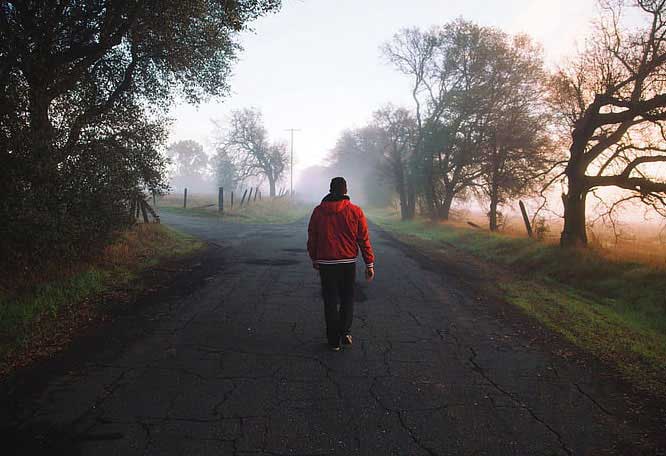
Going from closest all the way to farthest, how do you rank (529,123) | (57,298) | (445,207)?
(57,298)
(529,123)
(445,207)

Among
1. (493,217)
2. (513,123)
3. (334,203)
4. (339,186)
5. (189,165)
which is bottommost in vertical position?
(493,217)

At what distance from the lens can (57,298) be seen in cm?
693

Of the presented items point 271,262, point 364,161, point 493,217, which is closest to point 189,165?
point 364,161

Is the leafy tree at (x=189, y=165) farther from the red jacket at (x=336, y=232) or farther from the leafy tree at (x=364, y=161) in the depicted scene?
the red jacket at (x=336, y=232)

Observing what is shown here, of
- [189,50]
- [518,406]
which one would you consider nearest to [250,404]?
[518,406]

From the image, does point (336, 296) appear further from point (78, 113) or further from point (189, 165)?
point (189, 165)

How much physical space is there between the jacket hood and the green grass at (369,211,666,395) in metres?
3.80

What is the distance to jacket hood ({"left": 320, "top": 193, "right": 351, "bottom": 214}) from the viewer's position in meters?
5.42

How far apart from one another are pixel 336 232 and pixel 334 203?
376mm

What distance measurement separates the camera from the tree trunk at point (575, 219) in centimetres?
1308

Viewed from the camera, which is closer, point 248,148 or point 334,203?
point 334,203

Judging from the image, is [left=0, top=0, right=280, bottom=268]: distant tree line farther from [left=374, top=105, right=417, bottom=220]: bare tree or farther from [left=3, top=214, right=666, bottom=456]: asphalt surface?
[left=374, top=105, right=417, bottom=220]: bare tree

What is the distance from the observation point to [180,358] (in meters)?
4.90

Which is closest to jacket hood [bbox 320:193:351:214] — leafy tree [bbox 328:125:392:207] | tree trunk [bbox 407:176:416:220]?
tree trunk [bbox 407:176:416:220]
